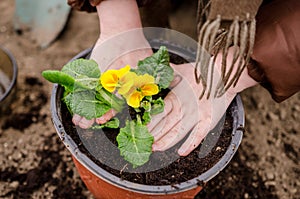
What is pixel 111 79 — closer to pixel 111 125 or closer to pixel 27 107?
pixel 111 125

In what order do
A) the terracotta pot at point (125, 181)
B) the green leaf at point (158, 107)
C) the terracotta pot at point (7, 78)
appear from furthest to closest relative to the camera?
1. the terracotta pot at point (7, 78)
2. the green leaf at point (158, 107)
3. the terracotta pot at point (125, 181)

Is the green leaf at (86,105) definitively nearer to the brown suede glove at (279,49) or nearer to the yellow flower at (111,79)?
the yellow flower at (111,79)

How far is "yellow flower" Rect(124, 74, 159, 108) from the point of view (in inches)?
42.7

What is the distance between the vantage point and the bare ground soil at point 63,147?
1438mm

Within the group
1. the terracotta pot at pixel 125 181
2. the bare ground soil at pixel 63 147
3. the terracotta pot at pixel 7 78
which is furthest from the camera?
the terracotta pot at pixel 7 78

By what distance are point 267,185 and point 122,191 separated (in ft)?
2.00

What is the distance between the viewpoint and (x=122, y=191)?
1.08 m

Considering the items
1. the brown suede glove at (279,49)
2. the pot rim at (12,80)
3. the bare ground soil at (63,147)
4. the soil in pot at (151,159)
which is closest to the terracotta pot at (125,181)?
the soil in pot at (151,159)

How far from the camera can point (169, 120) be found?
1.16 m

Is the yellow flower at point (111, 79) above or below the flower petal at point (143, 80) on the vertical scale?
above

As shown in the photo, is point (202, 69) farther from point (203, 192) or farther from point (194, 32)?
point (194, 32)

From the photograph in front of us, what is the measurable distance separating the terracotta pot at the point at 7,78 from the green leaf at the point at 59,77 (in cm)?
53

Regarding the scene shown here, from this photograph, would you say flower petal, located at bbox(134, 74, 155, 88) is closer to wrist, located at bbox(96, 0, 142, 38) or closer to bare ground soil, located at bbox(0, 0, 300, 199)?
wrist, located at bbox(96, 0, 142, 38)

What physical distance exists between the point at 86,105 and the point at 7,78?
0.69 metres
